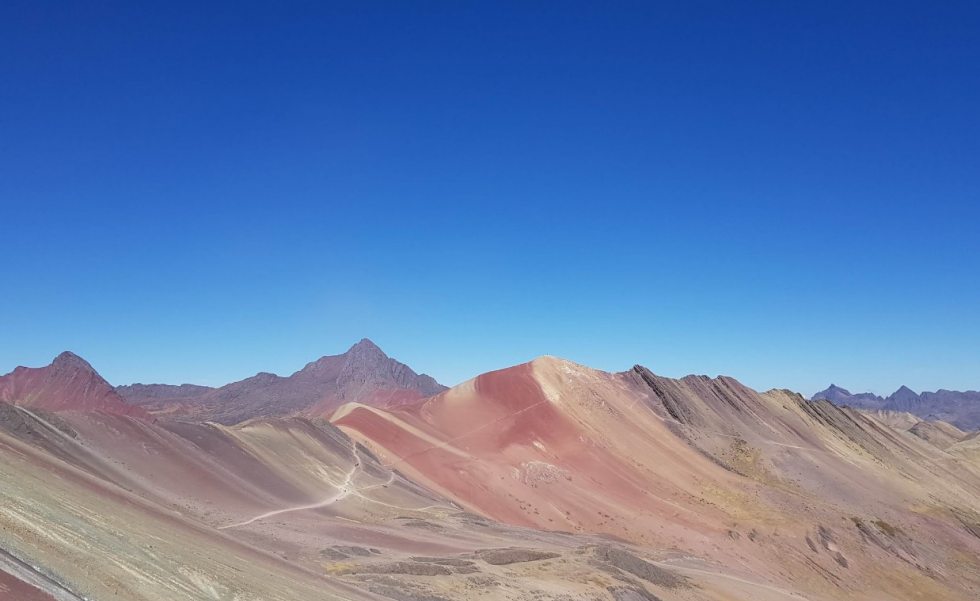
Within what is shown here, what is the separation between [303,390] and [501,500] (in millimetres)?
110929

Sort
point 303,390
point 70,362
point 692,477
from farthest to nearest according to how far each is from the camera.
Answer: point 303,390
point 70,362
point 692,477

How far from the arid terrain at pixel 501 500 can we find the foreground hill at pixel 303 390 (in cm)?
4433

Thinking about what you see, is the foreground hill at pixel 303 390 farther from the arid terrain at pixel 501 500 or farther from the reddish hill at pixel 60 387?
the arid terrain at pixel 501 500

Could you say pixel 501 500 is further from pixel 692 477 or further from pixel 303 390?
pixel 303 390

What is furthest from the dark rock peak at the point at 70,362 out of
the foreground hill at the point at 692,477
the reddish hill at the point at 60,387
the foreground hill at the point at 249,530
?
the foreground hill at the point at 249,530

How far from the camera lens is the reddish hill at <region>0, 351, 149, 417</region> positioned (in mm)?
93812

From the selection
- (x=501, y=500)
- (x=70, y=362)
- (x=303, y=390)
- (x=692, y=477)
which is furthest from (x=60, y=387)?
(x=692, y=477)

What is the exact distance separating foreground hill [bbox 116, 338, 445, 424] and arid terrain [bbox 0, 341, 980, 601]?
44.3m

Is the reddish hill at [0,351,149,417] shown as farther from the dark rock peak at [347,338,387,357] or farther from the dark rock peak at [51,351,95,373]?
the dark rock peak at [347,338,387,357]

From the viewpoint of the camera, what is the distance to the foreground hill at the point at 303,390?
137m

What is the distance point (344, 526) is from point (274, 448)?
13.7 meters

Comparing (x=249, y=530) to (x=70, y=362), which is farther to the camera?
Result: (x=70, y=362)

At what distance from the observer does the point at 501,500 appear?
49.7 meters

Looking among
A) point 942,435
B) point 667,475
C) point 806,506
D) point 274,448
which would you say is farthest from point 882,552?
point 942,435
